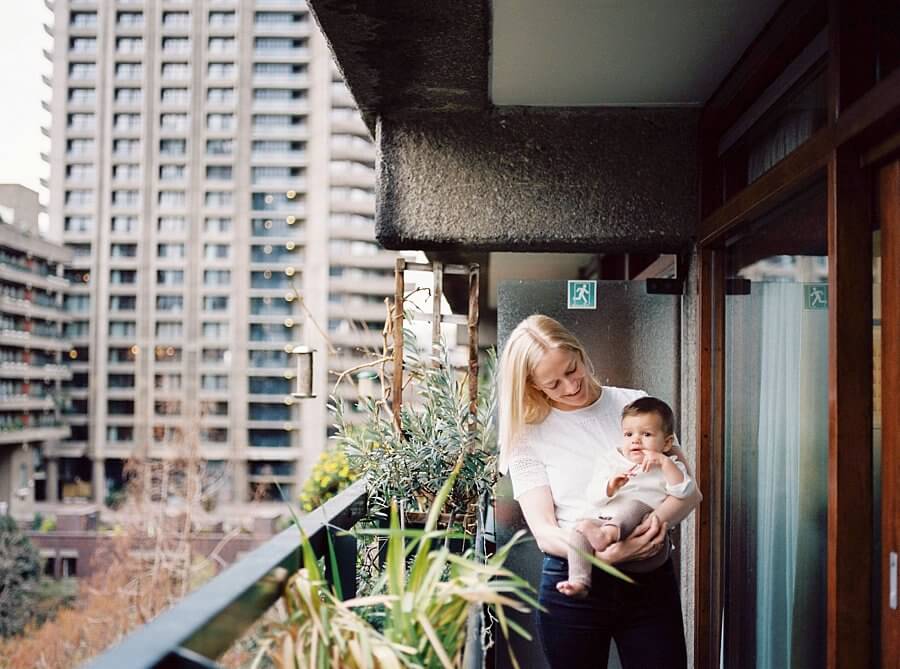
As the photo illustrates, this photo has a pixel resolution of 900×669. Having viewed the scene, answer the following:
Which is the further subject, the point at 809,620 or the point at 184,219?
the point at 184,219

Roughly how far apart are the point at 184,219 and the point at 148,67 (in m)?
7.57

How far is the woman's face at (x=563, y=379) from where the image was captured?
2230 mm

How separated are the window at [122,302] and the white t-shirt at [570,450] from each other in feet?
129

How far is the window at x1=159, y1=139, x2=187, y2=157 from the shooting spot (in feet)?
134

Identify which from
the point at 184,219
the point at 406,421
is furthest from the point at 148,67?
the point at 406,421

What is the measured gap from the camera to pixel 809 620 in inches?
78.6

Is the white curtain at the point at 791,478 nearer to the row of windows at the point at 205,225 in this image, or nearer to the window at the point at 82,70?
the row of windows at the point at 205,225

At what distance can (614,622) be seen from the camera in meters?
2.08

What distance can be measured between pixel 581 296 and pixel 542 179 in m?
0.39

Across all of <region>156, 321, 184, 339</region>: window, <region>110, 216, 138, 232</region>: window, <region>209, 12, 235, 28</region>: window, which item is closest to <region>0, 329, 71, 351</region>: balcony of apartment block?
Answer: <region>156, 321, 184, 339</region>: window

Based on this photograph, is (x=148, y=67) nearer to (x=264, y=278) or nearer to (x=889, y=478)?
(x=264, y=278)

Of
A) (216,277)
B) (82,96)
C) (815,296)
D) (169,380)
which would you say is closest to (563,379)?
(815,296)

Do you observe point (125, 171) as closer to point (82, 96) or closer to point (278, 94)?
point (82, 96)

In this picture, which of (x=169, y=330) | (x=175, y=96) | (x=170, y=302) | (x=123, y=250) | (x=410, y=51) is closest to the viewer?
(x=410, y=51)
